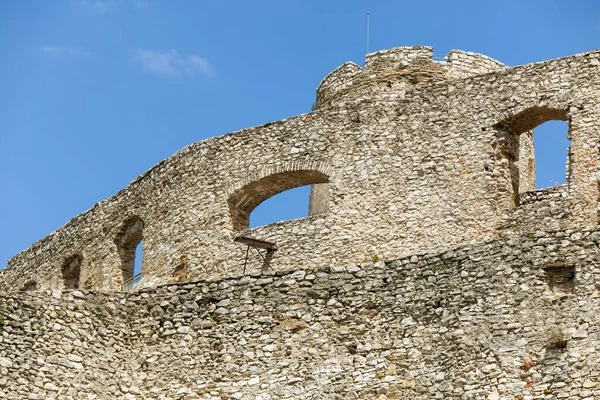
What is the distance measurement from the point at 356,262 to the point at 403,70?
438cm

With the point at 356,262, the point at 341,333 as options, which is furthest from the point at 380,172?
the point at 341,333

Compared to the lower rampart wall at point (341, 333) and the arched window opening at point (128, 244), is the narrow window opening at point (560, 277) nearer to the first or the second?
the lower rampart wall at point (341, 333)

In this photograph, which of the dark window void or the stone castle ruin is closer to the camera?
the stone castle ruin

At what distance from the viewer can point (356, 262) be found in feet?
82.7

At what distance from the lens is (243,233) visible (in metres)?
26.7

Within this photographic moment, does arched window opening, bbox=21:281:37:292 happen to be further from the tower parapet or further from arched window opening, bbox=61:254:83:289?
the tower parapet

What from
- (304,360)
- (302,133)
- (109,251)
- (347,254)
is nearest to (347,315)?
(304,360)

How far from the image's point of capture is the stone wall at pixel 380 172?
2494 centimetres

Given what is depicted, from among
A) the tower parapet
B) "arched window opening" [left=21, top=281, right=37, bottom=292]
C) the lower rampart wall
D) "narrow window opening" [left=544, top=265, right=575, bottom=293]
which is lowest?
the lower rampart wall

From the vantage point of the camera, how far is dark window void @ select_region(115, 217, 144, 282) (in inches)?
1141

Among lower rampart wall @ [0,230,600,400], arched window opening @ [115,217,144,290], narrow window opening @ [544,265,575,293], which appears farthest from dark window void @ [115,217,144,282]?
narrow window opening @ [544,265,575,293]

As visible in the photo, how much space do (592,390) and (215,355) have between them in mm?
5200

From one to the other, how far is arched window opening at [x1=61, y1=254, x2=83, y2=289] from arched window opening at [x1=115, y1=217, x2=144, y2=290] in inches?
57.6

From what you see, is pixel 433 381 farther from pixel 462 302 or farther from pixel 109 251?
pixel 109 251
